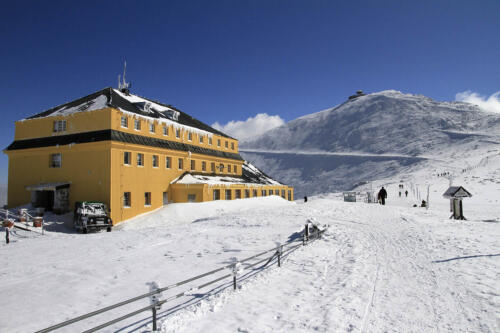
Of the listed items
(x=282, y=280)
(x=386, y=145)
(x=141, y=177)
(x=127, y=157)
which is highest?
(x=386, y=145)

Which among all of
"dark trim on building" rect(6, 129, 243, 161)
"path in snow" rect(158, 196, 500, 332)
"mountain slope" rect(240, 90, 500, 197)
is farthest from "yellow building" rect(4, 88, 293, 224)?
"mountain slope" rect(240, 90, 500, 197)

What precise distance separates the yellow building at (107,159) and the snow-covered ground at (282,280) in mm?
9535

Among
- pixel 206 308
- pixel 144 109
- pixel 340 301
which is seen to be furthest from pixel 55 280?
pixel 144 109

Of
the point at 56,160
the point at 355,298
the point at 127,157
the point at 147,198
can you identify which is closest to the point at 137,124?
the point at 127,157

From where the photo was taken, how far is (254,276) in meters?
9.77

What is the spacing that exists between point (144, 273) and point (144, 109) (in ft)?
81.0

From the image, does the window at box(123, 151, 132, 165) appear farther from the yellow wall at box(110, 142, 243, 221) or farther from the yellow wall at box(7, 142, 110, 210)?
the yellow wall at box(7, 142, 110, 210)

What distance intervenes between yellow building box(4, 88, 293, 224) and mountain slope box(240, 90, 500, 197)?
97.6 metres

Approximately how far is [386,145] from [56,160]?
511ft

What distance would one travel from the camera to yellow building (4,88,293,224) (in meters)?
27.1

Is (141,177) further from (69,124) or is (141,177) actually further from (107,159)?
(69,124)

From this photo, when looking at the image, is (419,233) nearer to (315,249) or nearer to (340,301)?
(315,249)

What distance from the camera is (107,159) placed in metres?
26.5

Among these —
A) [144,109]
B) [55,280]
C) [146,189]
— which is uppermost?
[144,109]
